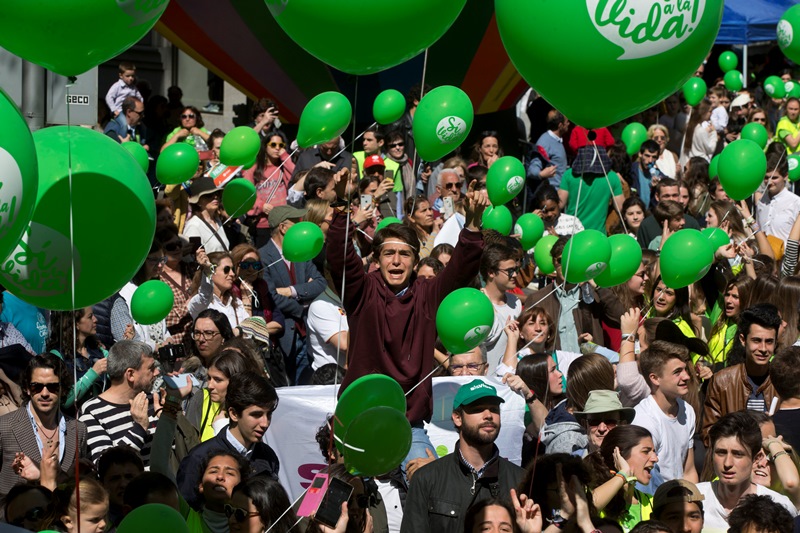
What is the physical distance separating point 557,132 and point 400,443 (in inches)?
339

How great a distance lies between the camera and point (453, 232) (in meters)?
9.40

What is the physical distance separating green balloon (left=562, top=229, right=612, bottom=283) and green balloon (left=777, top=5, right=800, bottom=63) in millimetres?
3397

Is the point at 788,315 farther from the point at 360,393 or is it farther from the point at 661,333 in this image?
the point at 360,393

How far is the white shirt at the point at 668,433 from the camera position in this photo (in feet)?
21.6

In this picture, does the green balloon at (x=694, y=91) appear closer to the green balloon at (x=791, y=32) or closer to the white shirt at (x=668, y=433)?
the green balloon at (x=791, y=32)

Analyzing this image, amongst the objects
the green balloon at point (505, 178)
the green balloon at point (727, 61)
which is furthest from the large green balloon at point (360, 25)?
the green balloon at point (727, 61)

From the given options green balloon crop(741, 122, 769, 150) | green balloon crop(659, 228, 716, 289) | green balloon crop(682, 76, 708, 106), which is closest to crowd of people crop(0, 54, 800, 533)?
green balloon crop(659, 228, 716, 289)

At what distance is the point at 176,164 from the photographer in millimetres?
8586

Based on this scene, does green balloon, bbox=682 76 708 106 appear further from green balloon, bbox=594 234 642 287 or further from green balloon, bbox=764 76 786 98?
green balloon, bbox=594 234 642 287

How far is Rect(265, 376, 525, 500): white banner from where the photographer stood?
671cm

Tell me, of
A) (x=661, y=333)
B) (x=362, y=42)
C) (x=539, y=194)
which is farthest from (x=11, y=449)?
(x=539, y=194)

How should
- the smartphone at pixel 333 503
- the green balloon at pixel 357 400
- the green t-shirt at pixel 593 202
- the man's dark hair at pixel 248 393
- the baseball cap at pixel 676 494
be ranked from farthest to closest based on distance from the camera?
the green t-shirt at pixel 593 202
the man's dark hair at pixel 248 393
the baseball cap at pixel 676 494
the green balloon at pixel 357 400
the smartphone at pixel 333 503

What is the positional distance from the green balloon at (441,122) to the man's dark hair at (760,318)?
1977 mm

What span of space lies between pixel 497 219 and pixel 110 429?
11.6 ft
